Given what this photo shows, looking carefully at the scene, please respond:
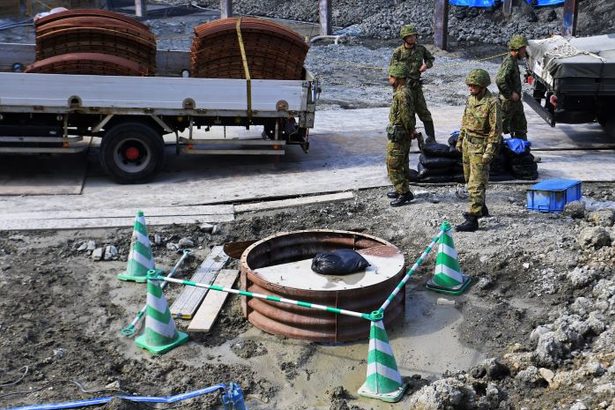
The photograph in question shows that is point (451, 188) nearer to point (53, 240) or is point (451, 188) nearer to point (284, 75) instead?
point (284, 75)

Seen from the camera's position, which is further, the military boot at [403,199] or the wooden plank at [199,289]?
the military boot at [403,199]

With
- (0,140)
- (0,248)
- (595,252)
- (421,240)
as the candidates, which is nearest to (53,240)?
(0,248)

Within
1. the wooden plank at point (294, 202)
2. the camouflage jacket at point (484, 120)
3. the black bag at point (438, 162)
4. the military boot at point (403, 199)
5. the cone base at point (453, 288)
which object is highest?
the camouflage jacket at point (484, 120)

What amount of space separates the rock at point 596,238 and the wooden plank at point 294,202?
340 cm

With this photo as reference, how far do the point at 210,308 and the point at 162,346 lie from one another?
0.85m

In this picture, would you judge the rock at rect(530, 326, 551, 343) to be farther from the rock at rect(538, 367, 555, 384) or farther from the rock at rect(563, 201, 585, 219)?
the rock at rect(563, 201, 585, 219)

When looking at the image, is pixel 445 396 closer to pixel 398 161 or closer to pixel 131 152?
pixel 398 161

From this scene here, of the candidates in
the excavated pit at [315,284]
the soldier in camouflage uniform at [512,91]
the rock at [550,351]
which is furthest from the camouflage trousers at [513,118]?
the rock at [550,351]

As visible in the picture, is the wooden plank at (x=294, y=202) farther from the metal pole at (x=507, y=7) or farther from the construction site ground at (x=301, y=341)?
the metal pole at (x=507, y=7)

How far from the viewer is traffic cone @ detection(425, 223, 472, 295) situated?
29.1 feet

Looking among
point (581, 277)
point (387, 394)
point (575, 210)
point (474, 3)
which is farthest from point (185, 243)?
point (474, 3)

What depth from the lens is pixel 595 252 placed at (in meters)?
9.12

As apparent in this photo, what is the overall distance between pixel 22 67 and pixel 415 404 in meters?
9.94

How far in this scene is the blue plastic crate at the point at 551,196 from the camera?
416 inches
